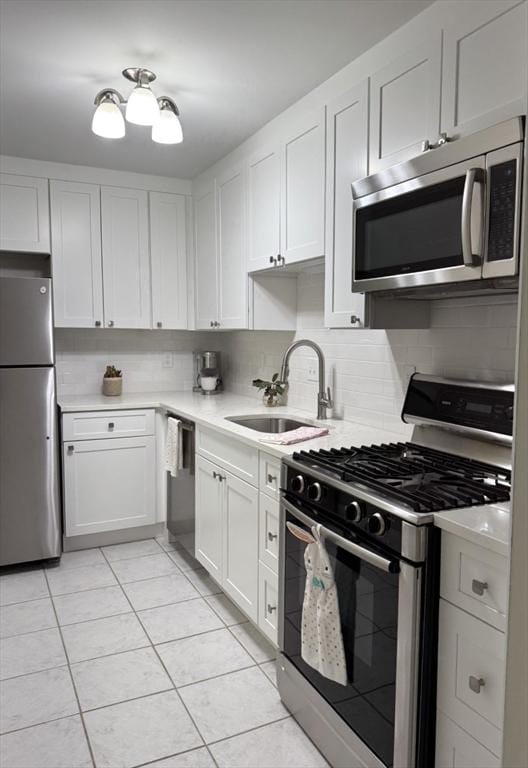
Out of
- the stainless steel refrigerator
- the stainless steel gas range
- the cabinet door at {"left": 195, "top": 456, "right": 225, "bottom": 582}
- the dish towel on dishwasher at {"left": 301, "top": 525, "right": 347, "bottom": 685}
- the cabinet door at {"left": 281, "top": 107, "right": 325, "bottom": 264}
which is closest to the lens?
the stainless steel gas range

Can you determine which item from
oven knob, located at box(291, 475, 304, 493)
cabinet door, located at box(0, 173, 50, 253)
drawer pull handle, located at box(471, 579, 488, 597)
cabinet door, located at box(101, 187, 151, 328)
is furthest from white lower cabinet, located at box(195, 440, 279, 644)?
cabinet door, located at box(0, 173, 50, 253)

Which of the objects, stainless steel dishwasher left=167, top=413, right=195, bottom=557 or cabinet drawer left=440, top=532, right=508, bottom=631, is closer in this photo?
cabinet drawer left=440, top=532, right=508, bottom=631

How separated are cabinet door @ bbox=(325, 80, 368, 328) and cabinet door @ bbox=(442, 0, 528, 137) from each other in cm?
45

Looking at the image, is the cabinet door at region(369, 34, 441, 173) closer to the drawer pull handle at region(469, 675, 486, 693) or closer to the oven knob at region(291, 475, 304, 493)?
the oven knob at region(291, 475, 304, 493)

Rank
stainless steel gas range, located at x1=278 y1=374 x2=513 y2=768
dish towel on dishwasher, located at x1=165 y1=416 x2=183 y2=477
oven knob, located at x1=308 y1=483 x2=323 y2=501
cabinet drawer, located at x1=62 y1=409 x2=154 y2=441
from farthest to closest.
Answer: cabinet drawer, located at x1=62 y1=409 x2=154 y2=441
dish towel on dishwasher, located at x1=165 y1=416 x2=183 y2=477
oven knob, located at x1=308 y1=483 x2=323 y2=501
stainless steel gas range, located at x1=278 y1=374 x2=513 y2=768

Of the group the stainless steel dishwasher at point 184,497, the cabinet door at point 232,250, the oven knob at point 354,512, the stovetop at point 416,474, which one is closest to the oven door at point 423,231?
the stovetop at point 416,474

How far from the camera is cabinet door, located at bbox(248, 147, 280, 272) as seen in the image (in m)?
2.78

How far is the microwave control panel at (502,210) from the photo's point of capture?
1.41 metres

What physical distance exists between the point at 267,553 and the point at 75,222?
2.56m

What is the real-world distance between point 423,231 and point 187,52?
1211mm

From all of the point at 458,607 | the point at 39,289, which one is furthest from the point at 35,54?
the point at 458,607

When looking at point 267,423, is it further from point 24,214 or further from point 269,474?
point 24,214

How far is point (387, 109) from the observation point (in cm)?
198

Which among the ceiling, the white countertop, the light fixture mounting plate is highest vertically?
the ceiling
